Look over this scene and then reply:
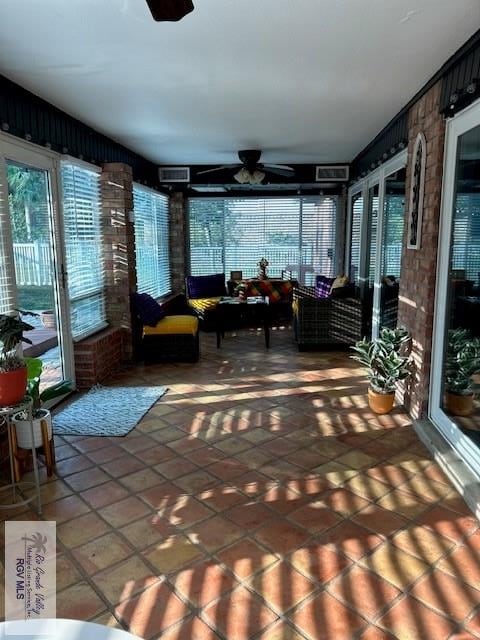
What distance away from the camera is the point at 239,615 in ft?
5.71

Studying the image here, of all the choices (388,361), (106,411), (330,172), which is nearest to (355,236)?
(330,172)

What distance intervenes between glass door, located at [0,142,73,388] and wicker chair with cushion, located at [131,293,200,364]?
1.06 m

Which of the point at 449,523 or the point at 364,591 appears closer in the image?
the point at 364,591

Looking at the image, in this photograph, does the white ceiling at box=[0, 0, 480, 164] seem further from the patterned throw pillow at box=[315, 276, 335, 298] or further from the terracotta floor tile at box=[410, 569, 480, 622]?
the patterned throw pillow at box=[315, 276, 335, 298]

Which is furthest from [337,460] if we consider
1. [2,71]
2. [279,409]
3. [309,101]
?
[2,71]

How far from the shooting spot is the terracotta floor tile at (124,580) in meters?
1.86

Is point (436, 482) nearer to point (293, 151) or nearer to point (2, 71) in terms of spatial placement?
point (2, 71)

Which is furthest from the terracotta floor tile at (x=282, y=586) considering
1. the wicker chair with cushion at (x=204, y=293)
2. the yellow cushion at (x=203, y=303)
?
the wicker chair with cushion at (x=204, y=293)

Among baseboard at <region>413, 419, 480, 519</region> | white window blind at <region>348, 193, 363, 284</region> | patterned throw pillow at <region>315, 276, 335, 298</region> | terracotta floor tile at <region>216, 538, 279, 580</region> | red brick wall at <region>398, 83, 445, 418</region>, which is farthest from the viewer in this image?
patterned throw pillow at <region>315, 276, 335, 298</region>

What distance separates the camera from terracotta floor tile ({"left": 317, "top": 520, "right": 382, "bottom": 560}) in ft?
6.86

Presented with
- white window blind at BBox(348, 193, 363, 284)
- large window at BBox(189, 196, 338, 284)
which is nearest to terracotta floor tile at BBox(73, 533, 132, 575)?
white window blind at BBox(348, 193, 363, 284)

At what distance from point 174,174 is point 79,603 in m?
6.04

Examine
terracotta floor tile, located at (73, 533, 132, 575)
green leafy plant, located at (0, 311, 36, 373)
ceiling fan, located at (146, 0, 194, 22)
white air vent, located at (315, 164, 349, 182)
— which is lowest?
terracotta floor tile, located at (73, 533, 132, 575)

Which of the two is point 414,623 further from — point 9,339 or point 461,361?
point 9,339
